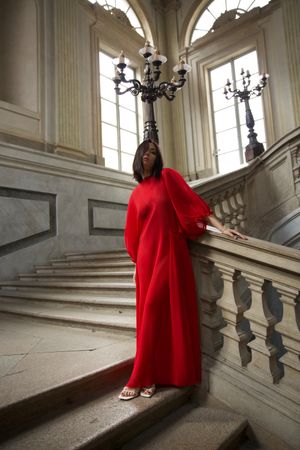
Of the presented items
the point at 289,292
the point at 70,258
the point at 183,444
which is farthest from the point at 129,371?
the point at 70,258

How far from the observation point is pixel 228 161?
8773 millimetres

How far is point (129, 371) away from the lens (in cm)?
190

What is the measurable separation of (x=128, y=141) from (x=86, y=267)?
5.10 metres

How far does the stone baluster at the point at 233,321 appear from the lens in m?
1.75

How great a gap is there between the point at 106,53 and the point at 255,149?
464 centimetres

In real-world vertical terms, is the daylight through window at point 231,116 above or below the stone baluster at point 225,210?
above

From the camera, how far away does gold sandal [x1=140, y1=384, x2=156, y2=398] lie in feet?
5.46

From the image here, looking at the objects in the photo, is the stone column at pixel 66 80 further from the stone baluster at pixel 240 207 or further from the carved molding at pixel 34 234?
the stone baluster at pixel 240 207

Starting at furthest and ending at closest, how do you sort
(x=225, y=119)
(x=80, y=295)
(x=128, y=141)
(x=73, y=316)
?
(x=225, y=119) → (x=128, y=141) → (x=80, y=295) → (x=73, y=316)

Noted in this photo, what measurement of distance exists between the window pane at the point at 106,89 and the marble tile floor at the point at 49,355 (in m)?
6.62

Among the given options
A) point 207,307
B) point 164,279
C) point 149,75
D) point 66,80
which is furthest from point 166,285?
point 66,80

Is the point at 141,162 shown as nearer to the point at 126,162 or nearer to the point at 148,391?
the point at 148,391

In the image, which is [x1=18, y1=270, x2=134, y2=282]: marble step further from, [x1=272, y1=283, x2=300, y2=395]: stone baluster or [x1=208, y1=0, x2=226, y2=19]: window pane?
[x1=208, y1=0, x2=226, y2=19]: window pane

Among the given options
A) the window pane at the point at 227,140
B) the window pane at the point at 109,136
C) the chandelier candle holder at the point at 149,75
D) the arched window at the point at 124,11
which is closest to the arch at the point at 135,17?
the arched window at the point at 124,11
